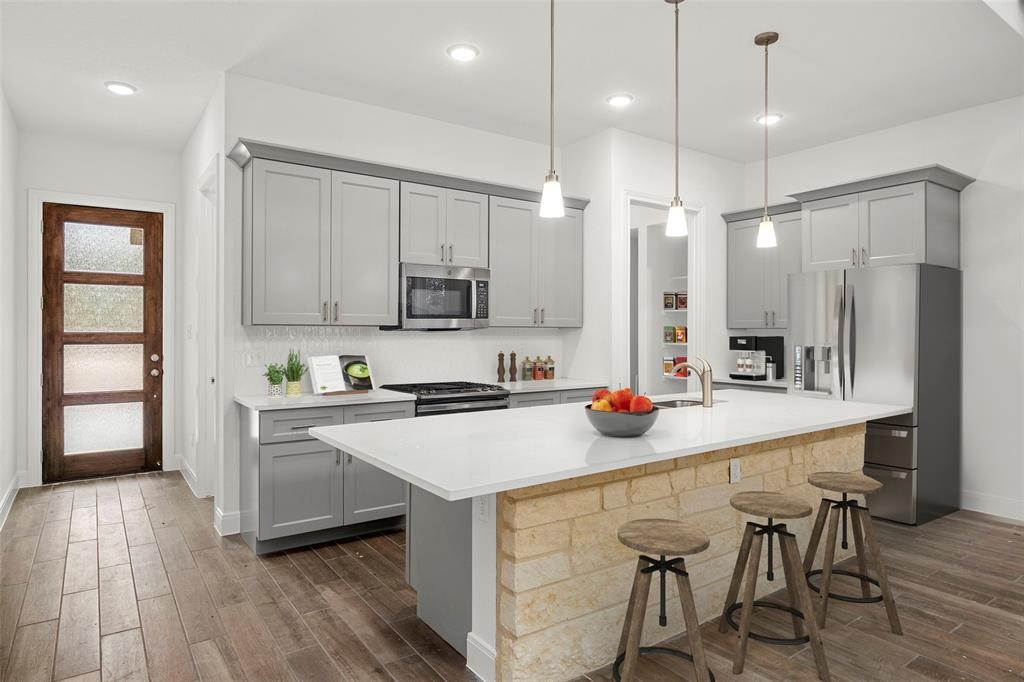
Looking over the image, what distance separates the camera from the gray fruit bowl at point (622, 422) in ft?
7.89

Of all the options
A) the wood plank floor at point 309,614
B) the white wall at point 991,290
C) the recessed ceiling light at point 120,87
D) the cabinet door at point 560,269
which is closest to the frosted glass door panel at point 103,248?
the recessed ceiling light at point 120,87

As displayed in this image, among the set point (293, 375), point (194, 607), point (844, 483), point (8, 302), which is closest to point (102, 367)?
point (8, 302)

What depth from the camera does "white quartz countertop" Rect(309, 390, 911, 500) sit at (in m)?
1.89

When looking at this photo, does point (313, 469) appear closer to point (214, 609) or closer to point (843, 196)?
point (214, 609)

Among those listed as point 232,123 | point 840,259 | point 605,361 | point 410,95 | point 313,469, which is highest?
point 410,95

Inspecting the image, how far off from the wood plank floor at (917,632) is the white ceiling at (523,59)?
2.92 meters

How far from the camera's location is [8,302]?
4598 millimetres

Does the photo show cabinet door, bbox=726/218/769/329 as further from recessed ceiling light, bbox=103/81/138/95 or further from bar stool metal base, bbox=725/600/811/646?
recessed ceiling light, bbox=103/81/138/95

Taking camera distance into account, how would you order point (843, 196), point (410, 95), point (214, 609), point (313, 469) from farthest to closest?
1. point (843, 196)
2. point (410, 95)
3. point (313, 469)
4. point (214, 609)

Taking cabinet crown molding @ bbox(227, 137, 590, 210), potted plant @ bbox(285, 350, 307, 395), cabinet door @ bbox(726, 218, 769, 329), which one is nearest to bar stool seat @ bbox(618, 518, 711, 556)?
potted plant @ bbox(285, 350, 307, 395)

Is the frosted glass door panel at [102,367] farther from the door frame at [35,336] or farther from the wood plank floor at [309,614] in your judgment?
the wood plank floor at [309,614]

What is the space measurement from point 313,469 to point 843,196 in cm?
422

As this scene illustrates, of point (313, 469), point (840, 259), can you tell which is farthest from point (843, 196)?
point (313, 469)

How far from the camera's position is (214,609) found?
9.54ft
